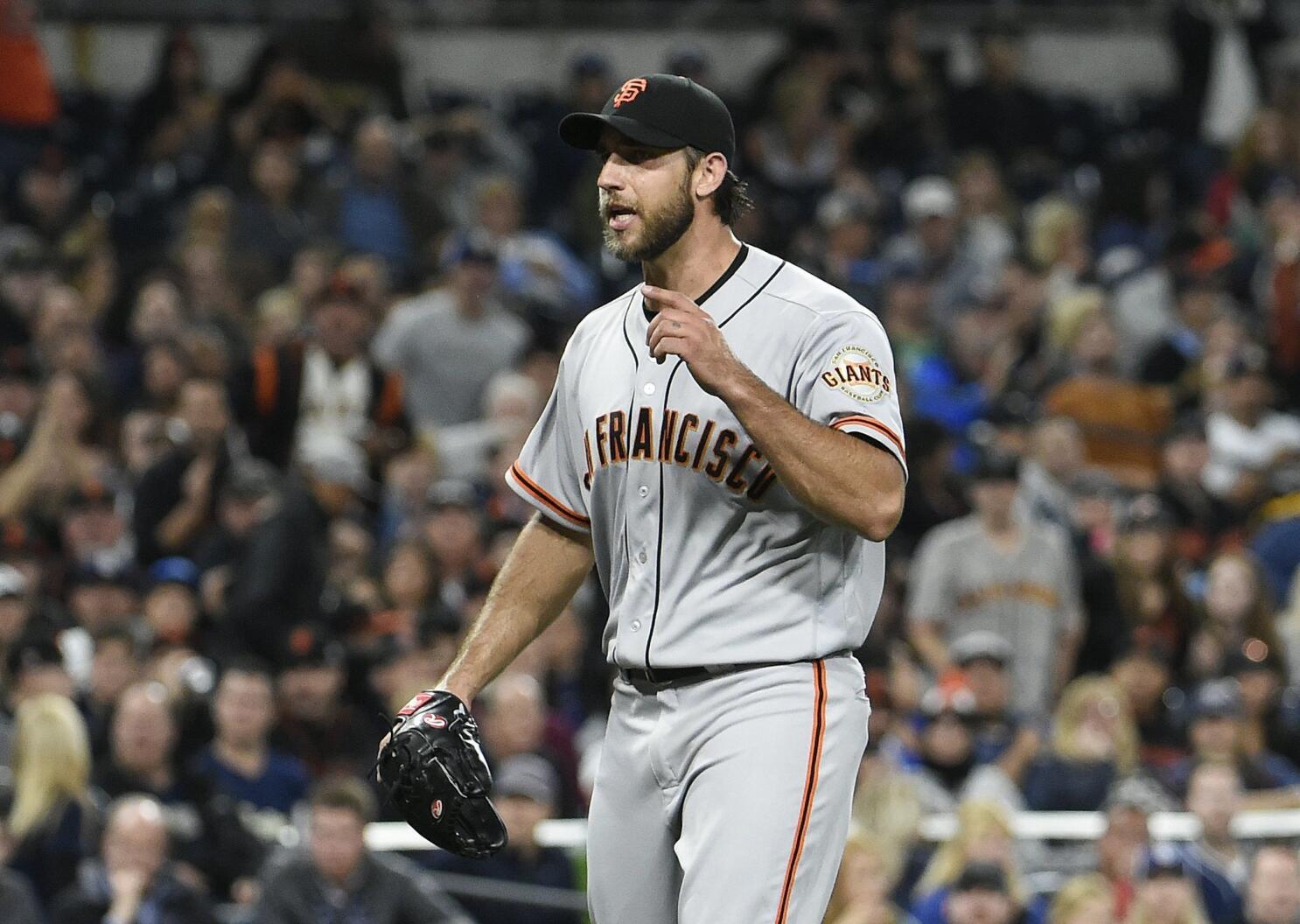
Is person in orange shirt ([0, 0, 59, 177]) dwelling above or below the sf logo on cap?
above

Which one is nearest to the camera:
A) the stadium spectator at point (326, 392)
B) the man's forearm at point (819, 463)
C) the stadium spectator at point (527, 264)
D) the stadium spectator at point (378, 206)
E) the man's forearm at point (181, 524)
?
the man's forearm at point (819, 463)

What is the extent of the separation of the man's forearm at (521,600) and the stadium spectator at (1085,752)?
4.61m

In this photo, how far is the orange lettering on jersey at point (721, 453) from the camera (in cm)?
395

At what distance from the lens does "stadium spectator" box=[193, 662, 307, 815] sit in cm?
789

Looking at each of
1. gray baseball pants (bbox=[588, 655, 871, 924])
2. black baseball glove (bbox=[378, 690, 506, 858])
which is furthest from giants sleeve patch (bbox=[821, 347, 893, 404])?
black baseball glove (bbox=[378, 690, 506, 858])

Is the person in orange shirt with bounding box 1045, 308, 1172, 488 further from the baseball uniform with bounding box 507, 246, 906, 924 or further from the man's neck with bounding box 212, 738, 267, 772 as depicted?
the baseball uniform with bounding box 507, 246, 906, 924

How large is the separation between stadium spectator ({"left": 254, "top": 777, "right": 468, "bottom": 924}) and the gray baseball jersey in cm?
329

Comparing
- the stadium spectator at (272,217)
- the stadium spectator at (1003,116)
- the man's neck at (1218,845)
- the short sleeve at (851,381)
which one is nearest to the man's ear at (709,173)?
the short sleeve at (851,381)

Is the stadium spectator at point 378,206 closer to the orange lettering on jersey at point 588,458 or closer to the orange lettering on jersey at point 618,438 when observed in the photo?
the orange lettering on jersey at point 588,458

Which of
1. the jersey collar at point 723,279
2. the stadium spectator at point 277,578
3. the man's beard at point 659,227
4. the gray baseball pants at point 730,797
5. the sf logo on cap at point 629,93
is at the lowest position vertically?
the stadium spectator at point 277,578

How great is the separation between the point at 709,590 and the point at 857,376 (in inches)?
17.3

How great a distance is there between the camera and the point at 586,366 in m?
4.23

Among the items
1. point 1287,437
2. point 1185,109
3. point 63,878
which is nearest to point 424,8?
point 1185,109

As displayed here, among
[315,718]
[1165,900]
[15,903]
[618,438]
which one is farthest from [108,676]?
[618,438]
